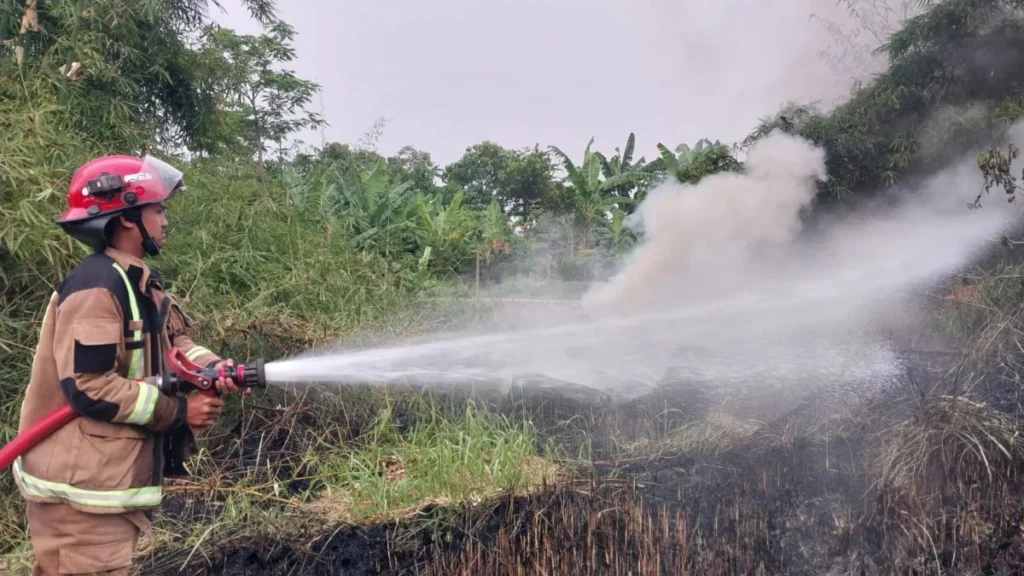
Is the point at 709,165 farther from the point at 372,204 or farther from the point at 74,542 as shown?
the point at 74,542

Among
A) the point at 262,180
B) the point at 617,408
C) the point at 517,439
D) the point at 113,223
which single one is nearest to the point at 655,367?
the point at 617,408

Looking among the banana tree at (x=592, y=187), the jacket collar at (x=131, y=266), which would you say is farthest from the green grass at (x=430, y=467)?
the banana tree at (x=592, y=187)

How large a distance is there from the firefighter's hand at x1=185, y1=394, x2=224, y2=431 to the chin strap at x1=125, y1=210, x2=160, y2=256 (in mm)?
601

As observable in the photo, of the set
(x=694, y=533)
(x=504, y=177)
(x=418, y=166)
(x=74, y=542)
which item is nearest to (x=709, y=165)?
(x=694, y=533)

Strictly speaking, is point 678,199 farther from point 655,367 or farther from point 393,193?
point 393,193

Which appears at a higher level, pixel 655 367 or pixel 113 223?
pixel 113 223

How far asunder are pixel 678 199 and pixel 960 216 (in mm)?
2958

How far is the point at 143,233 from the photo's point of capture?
285 centimetres

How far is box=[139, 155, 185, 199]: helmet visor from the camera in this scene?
2.84 metres

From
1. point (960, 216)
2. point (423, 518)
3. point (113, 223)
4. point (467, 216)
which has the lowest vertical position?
point (423, 518)

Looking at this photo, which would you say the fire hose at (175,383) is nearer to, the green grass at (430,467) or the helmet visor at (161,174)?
the helmet visor at (161,174)

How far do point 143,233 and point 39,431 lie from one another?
0.80m

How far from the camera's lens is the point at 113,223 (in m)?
2.79

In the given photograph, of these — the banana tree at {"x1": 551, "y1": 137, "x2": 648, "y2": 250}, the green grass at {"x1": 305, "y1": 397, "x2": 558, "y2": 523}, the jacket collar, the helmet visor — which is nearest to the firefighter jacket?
the jacket collar
